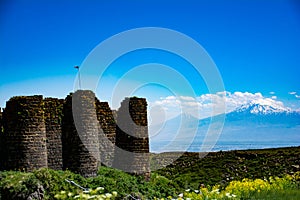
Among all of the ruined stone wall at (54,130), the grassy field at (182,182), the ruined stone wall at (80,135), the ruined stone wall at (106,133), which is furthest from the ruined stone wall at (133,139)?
the ruined stone wall at (54,130)

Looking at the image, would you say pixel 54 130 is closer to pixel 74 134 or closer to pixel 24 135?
pixel 74 134

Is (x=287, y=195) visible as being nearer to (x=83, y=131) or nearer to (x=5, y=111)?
(x=83, y=131)

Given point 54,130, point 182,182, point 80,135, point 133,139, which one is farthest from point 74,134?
point 182,182

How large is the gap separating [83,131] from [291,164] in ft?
39.5

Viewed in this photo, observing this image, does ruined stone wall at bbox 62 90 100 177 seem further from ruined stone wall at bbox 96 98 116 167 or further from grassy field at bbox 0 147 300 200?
ruined stone wall at bbox 96 98 116 167

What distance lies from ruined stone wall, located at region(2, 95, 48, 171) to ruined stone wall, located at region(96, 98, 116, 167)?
2.25 meters

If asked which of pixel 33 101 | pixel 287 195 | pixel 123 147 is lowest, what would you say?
pixel 287 195

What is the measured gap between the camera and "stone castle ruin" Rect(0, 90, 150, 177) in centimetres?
1477

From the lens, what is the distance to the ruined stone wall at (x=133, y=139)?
54.4ft

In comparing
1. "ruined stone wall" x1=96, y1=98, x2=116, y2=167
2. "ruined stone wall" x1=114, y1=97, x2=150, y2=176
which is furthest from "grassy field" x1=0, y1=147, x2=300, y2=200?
"ruined stone wall" x1=96, y1=98, x2=116, y2=167

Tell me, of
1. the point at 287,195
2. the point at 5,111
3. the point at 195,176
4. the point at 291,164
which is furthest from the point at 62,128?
the point at 291,164

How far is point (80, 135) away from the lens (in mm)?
15578

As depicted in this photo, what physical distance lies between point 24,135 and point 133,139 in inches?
139

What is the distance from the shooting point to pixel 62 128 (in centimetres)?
1591
